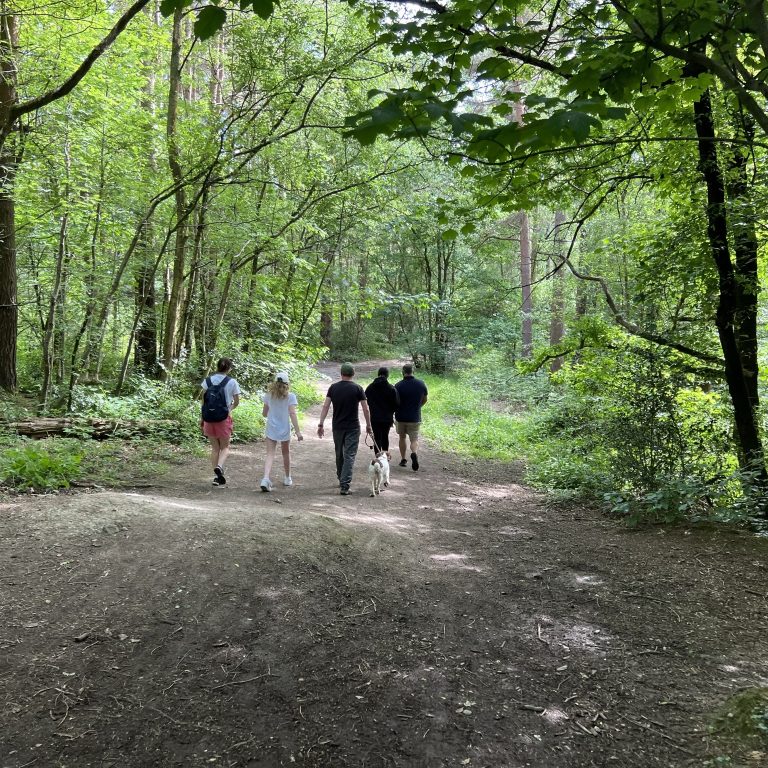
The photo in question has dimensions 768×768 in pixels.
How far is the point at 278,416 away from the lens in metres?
7.85

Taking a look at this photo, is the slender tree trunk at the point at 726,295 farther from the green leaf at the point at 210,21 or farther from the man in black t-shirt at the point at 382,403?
the green leaf at the point at 210,21

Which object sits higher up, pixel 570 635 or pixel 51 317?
pixel 51 317

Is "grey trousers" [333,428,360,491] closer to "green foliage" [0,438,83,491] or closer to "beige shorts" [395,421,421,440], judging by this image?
"beige shorts" [395,421,421,440]

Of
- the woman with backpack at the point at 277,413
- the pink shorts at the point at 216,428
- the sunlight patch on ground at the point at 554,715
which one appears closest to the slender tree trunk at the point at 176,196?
the pink shorts at the point at 216,428

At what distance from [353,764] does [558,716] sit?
1.13 m

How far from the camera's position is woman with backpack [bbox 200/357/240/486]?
7.64 metres

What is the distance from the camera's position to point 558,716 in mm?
2727

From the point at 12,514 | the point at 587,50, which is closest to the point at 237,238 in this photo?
the point at 12,514

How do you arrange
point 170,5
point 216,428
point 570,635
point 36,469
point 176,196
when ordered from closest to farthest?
point 170,5 → point 570,635 → point 36,469 → point 216,428 → point 176,196

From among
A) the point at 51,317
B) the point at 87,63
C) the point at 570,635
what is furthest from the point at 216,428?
the point at 570,635

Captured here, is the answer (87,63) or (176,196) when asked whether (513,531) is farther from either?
(176,196)

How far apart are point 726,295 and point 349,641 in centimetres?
580

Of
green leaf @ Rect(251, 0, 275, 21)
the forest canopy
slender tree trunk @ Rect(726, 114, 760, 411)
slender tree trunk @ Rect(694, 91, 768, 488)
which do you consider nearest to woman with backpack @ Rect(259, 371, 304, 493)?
the forest canopy

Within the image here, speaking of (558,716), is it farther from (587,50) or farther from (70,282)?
(70,282)
